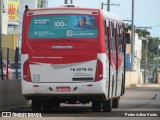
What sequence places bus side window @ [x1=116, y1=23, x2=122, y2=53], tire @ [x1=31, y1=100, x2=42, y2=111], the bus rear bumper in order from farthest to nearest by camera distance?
bus side window @ [x1=116, y1=23, x2=122, y2=53] < tire @ [x1=31, y1=100, x2=42, y2=111] < the bus rear bumper

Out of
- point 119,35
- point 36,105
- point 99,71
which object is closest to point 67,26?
point 99,71

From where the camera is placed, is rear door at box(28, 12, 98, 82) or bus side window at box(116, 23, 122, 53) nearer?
rear door at box(28, 12, 98, 82)

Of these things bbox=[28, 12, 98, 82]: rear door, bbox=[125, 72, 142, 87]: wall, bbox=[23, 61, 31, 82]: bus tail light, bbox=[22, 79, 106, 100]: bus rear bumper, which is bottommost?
bbox=[125, 72, 142, 87]: wall

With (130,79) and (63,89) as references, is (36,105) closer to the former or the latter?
(63,89)

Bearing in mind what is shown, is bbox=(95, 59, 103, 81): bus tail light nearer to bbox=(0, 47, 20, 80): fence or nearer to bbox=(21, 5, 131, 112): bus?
bbox=(21, 5, 131, 112): bus

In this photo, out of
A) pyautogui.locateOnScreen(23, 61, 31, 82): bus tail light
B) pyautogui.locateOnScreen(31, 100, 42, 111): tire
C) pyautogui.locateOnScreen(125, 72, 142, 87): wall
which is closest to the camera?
pyautogui.locateOnScreen(23, 61, 31, 82): bus tail light

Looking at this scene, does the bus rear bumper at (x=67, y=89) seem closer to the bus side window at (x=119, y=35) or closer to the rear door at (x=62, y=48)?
the rear door at (x=62, y=48)

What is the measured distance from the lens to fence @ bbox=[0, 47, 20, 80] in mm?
26938

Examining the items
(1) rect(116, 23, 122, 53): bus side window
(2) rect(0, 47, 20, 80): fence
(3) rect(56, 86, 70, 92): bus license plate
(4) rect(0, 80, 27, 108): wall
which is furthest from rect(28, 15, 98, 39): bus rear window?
(2) rect(0, 47, 20, 80): fence

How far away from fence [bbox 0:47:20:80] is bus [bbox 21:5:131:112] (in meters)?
4.56

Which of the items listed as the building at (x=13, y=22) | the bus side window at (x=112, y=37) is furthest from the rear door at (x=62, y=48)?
the building at (x=13, y=22)

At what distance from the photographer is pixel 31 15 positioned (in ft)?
73.1

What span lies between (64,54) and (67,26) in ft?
2.96

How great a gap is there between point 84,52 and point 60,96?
5.19 feet
